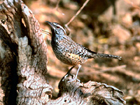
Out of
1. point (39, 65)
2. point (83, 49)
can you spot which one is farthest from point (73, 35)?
point (39, 65)

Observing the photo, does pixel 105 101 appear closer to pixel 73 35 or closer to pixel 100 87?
pixel 100 87

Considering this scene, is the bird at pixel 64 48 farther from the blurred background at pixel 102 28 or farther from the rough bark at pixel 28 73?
the blurred background at pixel 102 28

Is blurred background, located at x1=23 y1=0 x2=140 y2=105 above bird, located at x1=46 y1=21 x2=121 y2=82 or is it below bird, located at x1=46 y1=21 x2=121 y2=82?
above

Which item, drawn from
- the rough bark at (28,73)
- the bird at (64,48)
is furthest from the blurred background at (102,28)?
the rough bark at (28,73)

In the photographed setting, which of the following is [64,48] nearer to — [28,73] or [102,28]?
[28,73]

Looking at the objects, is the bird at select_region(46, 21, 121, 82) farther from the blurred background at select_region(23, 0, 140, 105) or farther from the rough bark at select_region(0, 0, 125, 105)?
the blurred background at select_region(23, 0, 140, 105)

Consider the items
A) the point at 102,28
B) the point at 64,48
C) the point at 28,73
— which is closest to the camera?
the point at 28,73

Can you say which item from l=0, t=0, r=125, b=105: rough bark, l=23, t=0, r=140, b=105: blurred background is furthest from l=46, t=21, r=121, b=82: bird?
l=23, t=0, r=140, b=105: blurred background

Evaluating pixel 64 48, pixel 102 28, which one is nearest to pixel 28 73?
→ pixel 64 48
